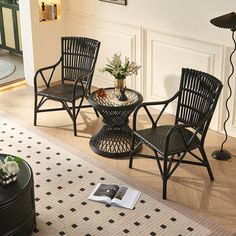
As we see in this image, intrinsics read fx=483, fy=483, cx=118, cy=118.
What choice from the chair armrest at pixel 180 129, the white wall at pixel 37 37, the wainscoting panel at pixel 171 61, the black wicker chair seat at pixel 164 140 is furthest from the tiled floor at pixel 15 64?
the chair armrest at pixel 180 129

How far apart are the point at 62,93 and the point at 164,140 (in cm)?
157

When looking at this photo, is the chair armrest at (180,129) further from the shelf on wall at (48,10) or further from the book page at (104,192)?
the shelf on wall at (48,10)

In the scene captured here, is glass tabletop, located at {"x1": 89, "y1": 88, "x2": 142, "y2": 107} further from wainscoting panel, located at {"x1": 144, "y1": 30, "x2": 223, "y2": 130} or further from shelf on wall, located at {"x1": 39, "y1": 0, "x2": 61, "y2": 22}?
shelf on wall, located at {"x1": 39, "y1": 0, "x2": 61, "y2": 22}

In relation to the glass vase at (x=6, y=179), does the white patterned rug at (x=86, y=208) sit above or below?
below

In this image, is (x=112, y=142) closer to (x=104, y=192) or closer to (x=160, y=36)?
(x=104, y=192)

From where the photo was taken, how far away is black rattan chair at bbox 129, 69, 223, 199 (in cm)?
412

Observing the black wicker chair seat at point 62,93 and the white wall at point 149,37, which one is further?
the black wicker chair seat at point 62,93

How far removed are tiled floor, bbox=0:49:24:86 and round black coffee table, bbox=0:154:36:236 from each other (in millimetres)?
3500

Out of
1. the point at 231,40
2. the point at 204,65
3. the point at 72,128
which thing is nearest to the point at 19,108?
the point at 72,128

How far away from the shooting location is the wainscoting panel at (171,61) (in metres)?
5.16

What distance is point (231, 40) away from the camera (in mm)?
4895

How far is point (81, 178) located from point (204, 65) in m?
1.87

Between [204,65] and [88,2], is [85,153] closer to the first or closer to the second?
[204,65]

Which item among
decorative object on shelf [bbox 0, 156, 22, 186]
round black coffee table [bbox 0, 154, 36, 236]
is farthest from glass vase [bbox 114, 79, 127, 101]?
decorative object on shelf [bbox 0, 156, 22, 186]
